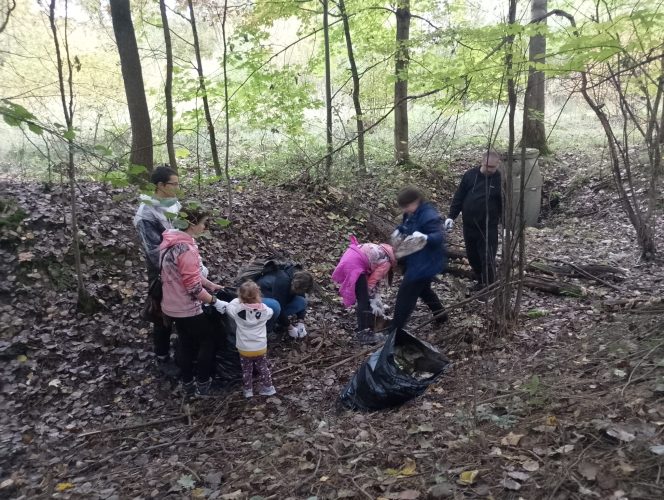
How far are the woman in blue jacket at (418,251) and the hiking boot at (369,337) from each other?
358 millimetres

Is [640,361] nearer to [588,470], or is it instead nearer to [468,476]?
[588,470]

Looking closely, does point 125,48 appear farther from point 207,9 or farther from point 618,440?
point 618,440

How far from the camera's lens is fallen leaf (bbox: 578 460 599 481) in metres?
2.34

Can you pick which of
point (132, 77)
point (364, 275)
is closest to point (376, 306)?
point (364, 275)

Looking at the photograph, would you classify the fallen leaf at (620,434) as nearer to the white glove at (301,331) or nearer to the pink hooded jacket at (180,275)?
the pink hooded jacket at (180,275)

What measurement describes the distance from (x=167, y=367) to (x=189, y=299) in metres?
0.98

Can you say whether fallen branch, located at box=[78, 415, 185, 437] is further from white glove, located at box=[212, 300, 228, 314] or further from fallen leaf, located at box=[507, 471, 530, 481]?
fallen leaf, located at box=[507, 471, 530, 481]

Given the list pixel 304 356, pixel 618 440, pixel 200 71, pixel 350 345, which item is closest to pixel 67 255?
pixel 304 356

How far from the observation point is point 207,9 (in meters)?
9.40

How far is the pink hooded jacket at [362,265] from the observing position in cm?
502

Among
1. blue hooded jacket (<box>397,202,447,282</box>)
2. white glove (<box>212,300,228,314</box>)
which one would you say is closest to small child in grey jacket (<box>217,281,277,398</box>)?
white glove (<box>212,300,228,314</box>)

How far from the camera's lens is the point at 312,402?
4.25m

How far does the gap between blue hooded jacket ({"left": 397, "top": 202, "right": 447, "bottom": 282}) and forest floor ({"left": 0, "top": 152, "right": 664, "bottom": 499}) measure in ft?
2.39

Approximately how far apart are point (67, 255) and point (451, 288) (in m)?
4.93
